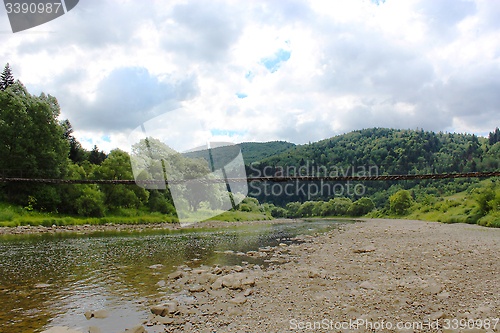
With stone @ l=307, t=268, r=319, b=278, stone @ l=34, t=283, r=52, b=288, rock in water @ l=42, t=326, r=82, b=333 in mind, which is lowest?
stone @ l=307, t=268, r=319, b=278

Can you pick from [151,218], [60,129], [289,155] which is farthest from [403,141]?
[60,129]

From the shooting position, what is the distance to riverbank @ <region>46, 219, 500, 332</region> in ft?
11.5

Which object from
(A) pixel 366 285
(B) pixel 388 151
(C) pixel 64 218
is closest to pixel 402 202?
(B) pixel 388 151

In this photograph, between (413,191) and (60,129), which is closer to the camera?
(60,129)

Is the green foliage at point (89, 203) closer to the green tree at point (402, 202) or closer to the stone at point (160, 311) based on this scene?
the stone at point (160, 311)

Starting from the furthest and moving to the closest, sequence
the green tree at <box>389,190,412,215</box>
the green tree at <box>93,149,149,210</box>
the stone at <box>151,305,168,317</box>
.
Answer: the green tree at <box>389,190,412,215</box> → the green tree at <box>93,149,149,210</box> → the stone at <box>151,305,168,317</box>

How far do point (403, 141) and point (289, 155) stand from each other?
3827 centimetres

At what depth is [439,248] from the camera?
345 inches

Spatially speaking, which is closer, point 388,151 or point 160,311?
point 160,311

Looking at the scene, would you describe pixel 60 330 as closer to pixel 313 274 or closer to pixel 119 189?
pixel 313 274

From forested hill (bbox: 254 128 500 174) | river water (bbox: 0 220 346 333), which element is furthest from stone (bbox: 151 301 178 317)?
forested hill (bbox: 254 128 500 174)

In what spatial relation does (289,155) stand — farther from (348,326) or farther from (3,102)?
(348,326)

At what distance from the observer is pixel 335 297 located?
14.6 feet

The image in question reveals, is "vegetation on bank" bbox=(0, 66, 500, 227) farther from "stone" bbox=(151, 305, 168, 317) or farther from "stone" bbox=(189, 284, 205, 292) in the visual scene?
"stone" bbox=(151, 305, 168, 317)
